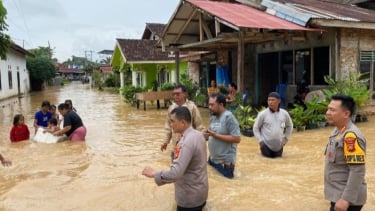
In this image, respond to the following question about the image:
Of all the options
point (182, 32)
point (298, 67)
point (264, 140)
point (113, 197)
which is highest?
point (182, 32)

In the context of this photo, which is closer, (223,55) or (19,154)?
(19,154)

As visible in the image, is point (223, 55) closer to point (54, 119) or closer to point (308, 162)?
point (54, 119)

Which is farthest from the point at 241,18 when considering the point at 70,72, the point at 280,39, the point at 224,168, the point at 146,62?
the point at 70,72

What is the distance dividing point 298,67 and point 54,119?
8766 millimetres

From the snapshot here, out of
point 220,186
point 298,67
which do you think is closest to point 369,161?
point 220,186

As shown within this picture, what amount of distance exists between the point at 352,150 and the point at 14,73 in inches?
1345

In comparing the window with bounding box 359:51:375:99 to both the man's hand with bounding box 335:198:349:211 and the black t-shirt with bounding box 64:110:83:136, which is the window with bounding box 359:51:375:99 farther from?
the man's hand with bounding box 335:198:349:211

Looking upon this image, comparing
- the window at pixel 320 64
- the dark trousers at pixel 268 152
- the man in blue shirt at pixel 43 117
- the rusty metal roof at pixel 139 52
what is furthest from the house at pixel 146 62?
the dark trousers at pixel 268 152

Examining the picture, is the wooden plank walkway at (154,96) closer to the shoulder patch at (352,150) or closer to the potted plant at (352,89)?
the potted plant at (352,89)

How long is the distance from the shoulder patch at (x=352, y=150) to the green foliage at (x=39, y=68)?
4260 cm

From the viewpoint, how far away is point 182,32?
49.6 feet

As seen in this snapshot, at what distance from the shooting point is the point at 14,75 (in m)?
33.1

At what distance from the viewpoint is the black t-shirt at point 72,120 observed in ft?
29.9

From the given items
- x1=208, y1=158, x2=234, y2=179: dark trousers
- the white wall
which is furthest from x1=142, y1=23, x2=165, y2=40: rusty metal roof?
x1=208, y1=158, x2=234, y2=179: dark trousers
